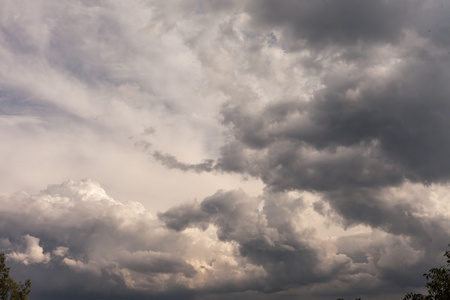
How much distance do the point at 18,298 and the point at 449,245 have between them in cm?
7425

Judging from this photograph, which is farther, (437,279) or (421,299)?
(421,299)

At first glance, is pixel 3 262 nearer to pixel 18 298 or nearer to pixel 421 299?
pixel 18 298

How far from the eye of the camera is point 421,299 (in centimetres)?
7256

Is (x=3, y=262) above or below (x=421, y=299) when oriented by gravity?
above

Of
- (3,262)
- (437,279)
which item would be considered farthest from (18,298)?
(437,279)

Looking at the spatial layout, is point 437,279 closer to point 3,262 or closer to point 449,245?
point 449,245

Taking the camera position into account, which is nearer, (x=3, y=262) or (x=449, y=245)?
(x=449, y=245)

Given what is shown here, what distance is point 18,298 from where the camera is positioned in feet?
236

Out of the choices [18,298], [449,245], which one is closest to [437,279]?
[449,245]

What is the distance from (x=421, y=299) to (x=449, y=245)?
1481cm

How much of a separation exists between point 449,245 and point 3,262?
249ft

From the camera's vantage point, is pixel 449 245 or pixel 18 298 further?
pixel 18 298

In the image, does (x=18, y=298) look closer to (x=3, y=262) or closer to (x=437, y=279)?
(x=3, y=262)

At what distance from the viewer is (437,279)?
2482 inches
